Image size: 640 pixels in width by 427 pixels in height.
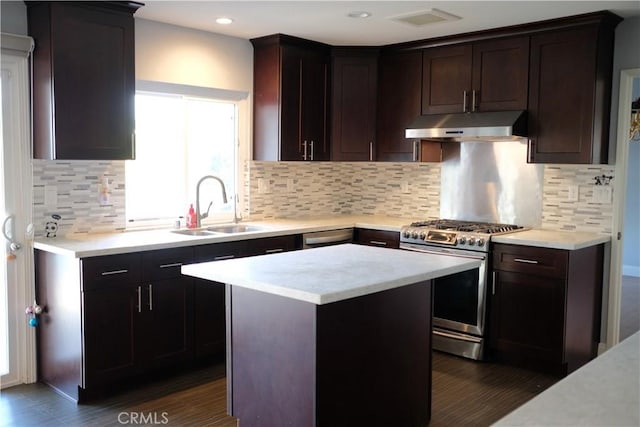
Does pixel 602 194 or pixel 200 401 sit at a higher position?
pixel 602 194

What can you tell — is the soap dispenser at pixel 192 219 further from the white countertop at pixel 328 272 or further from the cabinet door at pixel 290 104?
the white countertop at pixel 328 272

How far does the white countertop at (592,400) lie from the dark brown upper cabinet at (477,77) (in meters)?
3.23

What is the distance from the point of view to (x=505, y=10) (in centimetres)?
383

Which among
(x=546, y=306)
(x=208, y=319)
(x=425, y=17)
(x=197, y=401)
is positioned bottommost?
(x=197, y=401)

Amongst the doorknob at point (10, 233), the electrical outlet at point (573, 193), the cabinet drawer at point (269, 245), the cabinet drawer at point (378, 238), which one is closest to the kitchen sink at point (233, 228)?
the cabinet drawer at point (269, 245)

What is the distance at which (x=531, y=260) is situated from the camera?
3.98 meters

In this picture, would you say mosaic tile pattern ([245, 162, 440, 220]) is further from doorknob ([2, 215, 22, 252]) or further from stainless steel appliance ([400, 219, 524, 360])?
doorknob ([2, 215, 22, 252])

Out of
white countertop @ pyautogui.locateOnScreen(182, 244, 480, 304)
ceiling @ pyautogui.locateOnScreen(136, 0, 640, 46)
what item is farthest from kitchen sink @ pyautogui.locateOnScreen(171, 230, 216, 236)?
ceiling @ pyautogui.locateOnScreen(136, 0, 640, 46)

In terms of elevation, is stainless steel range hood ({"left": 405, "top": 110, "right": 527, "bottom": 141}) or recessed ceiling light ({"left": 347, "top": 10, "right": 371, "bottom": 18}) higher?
recessed ceiling light ({"left": 347, "top": 10, "right": 371, "bottom": 18})

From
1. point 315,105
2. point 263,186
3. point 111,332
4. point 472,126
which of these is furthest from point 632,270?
point 111,332

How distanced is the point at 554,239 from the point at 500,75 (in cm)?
130

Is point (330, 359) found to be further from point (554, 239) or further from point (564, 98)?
point (564, 98)

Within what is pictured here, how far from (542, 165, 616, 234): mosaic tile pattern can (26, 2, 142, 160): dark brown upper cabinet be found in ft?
10.0

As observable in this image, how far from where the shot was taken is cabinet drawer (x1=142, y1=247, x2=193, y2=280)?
3.63 m
